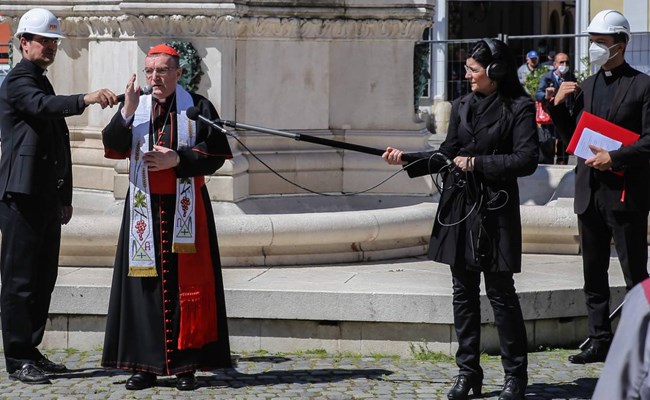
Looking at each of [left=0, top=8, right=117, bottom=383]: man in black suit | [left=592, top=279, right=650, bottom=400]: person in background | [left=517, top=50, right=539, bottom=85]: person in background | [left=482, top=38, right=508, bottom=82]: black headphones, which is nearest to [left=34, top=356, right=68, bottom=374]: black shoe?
[left=0, top=8, right=117, bottom=383]: man in black suit

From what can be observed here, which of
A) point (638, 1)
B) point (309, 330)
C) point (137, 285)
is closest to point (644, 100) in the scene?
point (309, 330)

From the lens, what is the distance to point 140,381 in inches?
280

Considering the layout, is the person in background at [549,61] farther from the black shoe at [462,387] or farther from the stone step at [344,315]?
the black shoe at [462,387]

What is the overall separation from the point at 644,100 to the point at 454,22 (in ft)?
76.3

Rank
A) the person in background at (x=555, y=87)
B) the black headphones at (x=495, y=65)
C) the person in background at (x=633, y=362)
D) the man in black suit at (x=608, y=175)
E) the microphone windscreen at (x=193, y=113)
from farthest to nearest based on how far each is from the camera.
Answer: the person in background at (x=555, y=87) → the man in black suit at (x=608, y=175) → the microphone windscreen at (x=193, y=113) → the black headphones at (x=495, y=65) → the person in background at (x=633, y=362)

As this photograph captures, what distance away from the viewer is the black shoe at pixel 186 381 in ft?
23.3

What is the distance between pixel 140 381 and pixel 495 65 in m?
2.34

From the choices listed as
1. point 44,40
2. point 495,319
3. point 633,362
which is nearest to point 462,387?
point 495,319

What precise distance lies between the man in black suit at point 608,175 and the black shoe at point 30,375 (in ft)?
9.38

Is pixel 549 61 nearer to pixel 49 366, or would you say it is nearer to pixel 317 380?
pixel 317 380

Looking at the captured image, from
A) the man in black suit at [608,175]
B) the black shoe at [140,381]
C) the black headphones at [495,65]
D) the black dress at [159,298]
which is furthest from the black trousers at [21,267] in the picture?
the man in black suit at [608,175]

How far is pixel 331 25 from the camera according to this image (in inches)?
396

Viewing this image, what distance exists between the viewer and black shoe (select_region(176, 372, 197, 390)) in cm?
711

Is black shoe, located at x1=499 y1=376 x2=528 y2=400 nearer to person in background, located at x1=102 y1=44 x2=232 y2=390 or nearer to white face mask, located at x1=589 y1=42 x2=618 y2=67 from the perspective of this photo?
person in background, located at x1=102 y1=44 x2=232 y2=390
